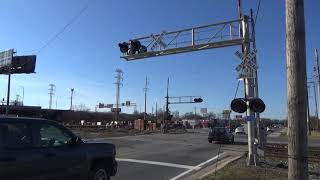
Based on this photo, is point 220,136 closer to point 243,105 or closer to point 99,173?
point 243,105

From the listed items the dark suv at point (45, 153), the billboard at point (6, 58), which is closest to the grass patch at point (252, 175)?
the dark suv at point (45, 153)

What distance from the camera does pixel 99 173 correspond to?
36.2 feet

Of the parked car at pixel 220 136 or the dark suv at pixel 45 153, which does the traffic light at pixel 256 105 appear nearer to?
the dark suv at pixel 45 153

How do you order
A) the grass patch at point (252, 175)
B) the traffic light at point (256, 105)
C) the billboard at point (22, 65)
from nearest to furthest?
the grass patch at point (252, 175), the traffic light at point (256, 105), the billboard at point (22, 65)

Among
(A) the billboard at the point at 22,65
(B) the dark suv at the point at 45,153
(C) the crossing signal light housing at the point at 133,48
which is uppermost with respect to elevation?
(A) the billboard at the point at 22,65

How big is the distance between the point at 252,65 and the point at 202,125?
128296 mm

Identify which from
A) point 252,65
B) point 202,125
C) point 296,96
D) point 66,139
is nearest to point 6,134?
point 66,139

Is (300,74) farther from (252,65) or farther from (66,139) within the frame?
(252,65)

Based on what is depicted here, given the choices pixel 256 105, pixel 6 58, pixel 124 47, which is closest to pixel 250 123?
pixel 256 105

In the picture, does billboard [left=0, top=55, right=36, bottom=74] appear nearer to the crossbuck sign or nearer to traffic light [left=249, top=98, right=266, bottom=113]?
the crossbuck sign

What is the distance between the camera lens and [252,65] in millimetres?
18031

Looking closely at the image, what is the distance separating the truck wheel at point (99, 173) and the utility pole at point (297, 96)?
15.0ft

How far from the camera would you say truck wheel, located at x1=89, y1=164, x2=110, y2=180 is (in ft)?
35.4

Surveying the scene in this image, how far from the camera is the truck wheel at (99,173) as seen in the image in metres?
10.8
